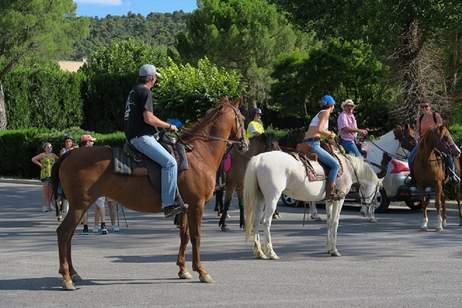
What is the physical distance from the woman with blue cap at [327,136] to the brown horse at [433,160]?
3722mm

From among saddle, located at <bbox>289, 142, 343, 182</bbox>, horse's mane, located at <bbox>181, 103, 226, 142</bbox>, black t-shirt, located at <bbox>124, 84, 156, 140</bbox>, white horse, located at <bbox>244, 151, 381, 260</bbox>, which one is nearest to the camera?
black t-shirt, located at <bbox>124, 84, 156, 140</bbox>

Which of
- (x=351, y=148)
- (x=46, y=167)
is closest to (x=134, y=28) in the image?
(x=46, y=167)

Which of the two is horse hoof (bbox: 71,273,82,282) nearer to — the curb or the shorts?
the shorts

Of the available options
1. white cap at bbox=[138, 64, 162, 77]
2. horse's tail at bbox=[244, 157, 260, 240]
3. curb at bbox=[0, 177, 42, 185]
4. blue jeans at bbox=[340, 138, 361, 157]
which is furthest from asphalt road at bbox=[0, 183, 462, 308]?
curb at bbox=[0, 177, 42, 185]

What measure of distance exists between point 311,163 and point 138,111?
3.77 meters

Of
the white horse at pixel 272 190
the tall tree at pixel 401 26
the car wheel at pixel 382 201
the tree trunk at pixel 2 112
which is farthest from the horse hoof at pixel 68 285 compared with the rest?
the tree trunk at pixel 2 112

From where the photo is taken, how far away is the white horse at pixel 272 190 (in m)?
12.5

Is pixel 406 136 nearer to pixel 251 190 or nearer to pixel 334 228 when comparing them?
pixel 334 228

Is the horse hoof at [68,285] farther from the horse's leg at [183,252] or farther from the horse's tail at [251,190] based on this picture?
the horse's tail at [251,190]

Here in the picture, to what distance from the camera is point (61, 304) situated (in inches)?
354

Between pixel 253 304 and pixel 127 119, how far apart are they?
9.65ft

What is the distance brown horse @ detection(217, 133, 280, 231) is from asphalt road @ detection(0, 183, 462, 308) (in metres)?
0.40

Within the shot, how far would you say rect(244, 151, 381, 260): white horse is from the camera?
12.5 metres

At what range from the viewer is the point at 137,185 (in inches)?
409
